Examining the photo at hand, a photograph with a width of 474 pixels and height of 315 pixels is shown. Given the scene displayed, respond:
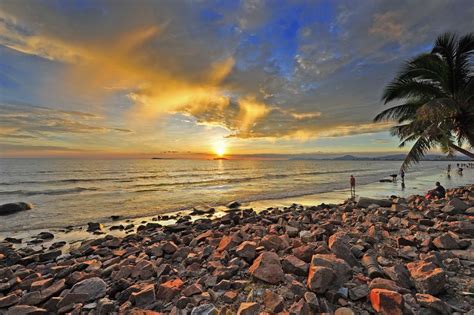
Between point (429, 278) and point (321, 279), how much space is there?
4.71ft

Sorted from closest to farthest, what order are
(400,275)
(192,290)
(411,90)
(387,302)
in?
(387,302)
(400,275)
(192,290)
(411,90)

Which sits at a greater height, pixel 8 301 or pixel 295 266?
pixel 295 266

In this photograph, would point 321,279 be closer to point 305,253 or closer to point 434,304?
point 305,253

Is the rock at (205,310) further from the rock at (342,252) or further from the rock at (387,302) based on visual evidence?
the rock at (342,252)

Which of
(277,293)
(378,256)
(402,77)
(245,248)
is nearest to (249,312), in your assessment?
(277,293)

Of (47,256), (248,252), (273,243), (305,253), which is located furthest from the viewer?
(47,256)

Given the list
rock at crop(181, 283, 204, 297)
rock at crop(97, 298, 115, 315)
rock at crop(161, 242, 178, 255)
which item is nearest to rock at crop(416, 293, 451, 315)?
rock at crop(181, 283, 204, 297)

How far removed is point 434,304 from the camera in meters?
2.73

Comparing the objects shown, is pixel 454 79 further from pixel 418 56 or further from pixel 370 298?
pixel 370 298

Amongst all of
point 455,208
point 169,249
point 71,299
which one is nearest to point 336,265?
point 71,299

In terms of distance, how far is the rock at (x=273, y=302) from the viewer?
2.88 metres

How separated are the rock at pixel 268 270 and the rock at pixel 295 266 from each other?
118mm

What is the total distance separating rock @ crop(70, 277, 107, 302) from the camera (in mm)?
3844

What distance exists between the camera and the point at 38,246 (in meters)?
8.62
